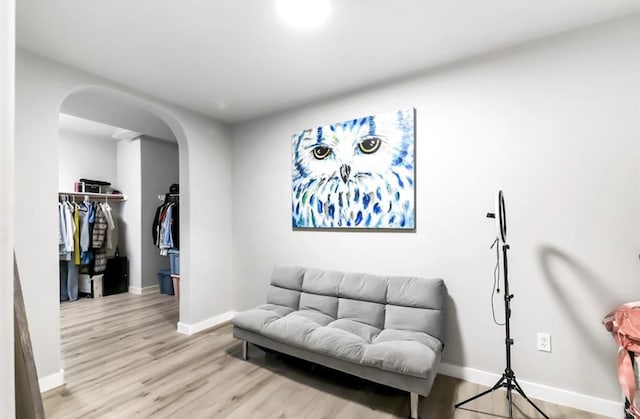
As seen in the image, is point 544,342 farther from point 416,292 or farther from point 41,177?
point 41,177

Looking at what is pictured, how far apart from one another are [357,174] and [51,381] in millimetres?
2911

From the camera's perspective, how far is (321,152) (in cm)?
313

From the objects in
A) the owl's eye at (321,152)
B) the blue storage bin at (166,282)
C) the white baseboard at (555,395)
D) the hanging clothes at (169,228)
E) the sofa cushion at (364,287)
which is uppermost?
the owl's eye at (321,152)

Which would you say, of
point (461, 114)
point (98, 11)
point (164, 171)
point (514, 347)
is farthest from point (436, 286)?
point (164, 171)

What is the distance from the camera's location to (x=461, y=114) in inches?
95.9

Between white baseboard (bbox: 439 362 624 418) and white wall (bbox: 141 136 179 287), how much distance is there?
4.98 metres

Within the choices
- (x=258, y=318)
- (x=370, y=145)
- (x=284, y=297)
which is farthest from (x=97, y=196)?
(x=370, y=145)

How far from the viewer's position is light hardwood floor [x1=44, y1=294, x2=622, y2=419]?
2.00m

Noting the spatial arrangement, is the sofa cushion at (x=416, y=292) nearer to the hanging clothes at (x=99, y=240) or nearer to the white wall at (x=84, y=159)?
the hanging clothes at (x=99, y=240)

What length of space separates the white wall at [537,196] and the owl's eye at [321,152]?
1.95ft

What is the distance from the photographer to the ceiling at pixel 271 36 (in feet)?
6.01

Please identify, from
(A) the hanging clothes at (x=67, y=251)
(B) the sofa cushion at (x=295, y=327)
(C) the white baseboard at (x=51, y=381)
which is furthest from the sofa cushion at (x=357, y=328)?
(A) the hanging clothes at (x=67, y=251)

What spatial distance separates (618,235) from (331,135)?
227 centimetres

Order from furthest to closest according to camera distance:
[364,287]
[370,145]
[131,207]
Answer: [131,207]
[370,145]
[364,287]
